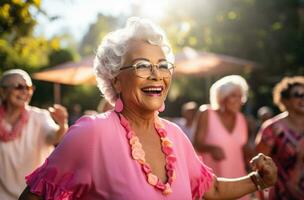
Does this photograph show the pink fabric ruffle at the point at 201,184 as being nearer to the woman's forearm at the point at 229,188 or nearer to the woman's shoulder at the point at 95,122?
the woman's forearm at the point at 229,188

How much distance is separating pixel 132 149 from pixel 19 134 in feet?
9.30

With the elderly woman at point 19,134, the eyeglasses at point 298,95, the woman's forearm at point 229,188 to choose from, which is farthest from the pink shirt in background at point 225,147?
the woman's forearm at point 229,188

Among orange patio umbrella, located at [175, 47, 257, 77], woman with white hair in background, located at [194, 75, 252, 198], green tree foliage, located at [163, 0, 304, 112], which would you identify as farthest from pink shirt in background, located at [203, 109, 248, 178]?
green tree foliage, located at [163, 0, 304, 112]

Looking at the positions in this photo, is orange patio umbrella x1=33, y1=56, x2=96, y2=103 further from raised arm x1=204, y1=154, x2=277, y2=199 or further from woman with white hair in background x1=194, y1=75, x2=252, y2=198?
raised arm x1=204, y1=154, x2=277, y2=199

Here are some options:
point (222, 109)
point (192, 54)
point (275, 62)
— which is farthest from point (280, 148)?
point (275, 62)

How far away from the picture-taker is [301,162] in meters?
5.96

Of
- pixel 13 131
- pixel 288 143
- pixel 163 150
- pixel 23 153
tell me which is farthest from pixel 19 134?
pixel 163 150

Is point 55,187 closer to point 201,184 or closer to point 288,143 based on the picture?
point 201,184

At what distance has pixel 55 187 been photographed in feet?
10.2

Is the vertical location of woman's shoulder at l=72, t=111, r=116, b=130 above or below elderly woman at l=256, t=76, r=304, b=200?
above

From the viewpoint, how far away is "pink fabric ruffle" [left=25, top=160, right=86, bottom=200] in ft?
10.2

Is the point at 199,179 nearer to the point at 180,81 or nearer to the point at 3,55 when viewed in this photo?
the point at 3,55

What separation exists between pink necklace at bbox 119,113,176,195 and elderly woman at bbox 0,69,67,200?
2.22m

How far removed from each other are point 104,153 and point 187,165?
607 millimetres
